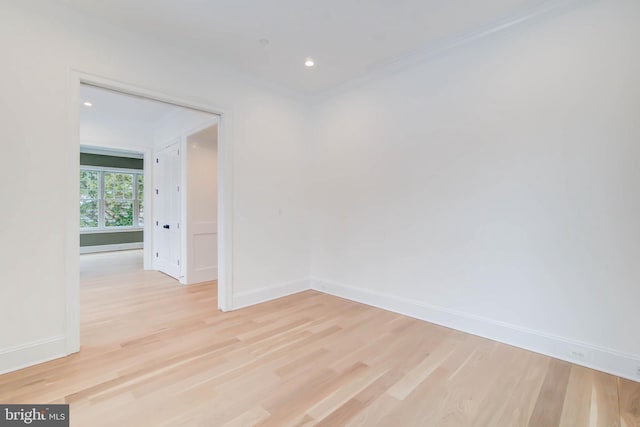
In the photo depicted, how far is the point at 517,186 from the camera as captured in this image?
2604mm

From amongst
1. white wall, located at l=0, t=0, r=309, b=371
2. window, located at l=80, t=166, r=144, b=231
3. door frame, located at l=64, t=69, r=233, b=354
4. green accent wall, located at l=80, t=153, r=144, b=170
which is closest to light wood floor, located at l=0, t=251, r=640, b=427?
door frame, located at l=64, t=69, r=233, b=354

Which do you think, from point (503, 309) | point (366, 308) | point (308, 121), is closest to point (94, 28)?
point (308, 121)

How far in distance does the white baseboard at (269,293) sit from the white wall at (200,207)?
160 cm

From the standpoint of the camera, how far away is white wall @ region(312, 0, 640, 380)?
218cm

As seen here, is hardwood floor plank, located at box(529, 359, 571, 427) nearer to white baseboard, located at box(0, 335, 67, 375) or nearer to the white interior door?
white baseboard, located at box(0, 335, 67, 375)

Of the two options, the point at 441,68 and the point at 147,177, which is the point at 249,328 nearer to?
the point at 441,68

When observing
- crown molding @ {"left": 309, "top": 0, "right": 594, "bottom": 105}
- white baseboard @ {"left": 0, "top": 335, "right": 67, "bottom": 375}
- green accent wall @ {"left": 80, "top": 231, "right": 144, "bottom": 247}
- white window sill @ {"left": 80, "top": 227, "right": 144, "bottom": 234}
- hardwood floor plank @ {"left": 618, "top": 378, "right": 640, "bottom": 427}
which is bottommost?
hardwood floor plank @ {"left": 618, "top": 378, "right": 640, "bottom": 427}

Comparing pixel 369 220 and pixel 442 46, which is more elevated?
pixel 442 46

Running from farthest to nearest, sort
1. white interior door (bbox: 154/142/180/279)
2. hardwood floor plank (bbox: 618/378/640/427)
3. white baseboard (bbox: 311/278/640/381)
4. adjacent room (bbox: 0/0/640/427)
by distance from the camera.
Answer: white interior door (bbox: 154/142/180/279) < white baseboard (bbox: 311/278/640/381) < adjacent room (bbox: 0/0/640/427) < hardwood floor plank (bbox: 618/378/640/427)

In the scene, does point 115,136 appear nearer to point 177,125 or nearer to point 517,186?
point 177,125

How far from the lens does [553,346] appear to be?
7.91 ft

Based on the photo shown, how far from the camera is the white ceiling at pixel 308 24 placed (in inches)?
95.6

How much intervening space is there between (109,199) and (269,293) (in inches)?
288

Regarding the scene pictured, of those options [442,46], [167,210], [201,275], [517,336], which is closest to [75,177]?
[201,275]
